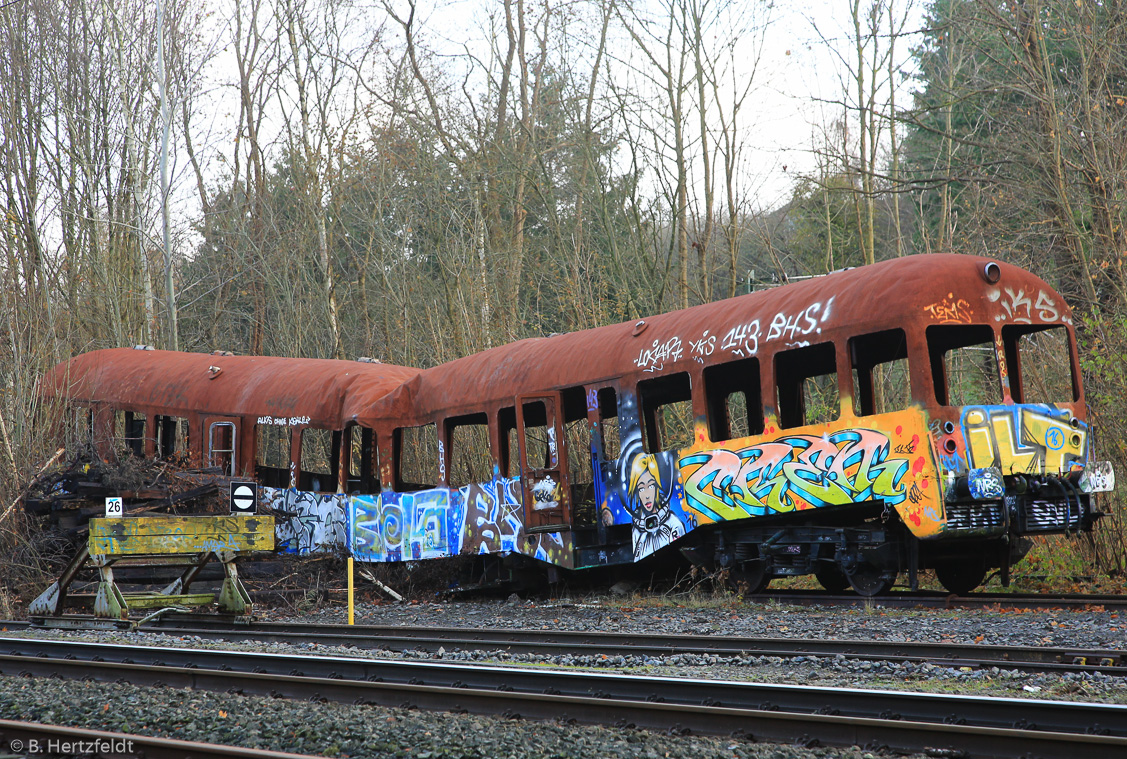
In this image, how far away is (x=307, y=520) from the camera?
17047mm

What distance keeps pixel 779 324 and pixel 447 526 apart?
6235 millimetres

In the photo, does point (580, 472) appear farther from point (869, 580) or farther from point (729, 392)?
point (869, 580)

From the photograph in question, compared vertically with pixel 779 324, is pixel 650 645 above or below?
below

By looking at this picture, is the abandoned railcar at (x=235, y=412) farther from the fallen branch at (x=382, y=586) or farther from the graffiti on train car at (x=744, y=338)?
the graffiti on train car at (x=744, y=338)

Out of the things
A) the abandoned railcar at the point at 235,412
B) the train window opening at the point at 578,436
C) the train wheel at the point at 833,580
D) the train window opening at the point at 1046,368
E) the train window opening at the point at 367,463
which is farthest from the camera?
the train window opening at the point at 367,463

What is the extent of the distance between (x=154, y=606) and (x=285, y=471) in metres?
7.95

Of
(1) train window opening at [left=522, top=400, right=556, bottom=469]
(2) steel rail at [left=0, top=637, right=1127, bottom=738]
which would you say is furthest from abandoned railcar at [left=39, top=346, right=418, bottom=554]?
(2) steel rail at [left=0, top=637, right=1127, bottom=738]

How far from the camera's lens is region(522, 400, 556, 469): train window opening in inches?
549

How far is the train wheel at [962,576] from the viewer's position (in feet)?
38.4

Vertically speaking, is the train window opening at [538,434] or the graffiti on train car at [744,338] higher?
the graffiti on train car at [744,338]

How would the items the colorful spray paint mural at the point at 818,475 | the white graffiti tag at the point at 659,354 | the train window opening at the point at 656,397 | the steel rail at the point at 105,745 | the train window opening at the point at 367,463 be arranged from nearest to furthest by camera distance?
1. the steel rail at the point at 105,745
2. the colorful spray paint mural at the point at 818,475
3. the white graffiti tag at the point at 659,354
4. the train window opening at the point at 656,397
5. the train window opening at the point at 367,463

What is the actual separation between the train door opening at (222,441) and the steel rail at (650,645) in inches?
246

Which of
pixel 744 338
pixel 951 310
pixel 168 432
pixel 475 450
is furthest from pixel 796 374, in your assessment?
pixel 168 432

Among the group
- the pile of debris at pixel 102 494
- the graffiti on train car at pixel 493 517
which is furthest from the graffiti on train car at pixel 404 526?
the pile of debris at pixel 102 494
